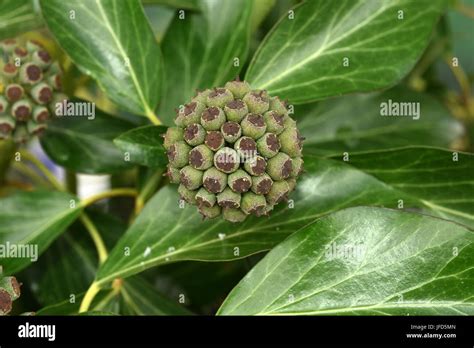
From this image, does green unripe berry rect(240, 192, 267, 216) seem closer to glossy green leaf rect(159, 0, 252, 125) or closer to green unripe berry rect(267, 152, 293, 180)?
green unripe berry rect(267, 152, 293, 180)

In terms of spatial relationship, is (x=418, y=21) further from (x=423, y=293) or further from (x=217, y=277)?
(x=217, y=277)

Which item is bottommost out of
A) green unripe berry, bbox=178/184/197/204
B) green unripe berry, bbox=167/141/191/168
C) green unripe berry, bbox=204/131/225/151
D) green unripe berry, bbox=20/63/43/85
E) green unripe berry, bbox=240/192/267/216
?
green unripe berry, bbox=240/192/267/216

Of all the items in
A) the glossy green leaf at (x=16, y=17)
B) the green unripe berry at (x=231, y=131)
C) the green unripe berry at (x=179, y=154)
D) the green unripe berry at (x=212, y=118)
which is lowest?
the green unripe berry at (x=179, y=154)

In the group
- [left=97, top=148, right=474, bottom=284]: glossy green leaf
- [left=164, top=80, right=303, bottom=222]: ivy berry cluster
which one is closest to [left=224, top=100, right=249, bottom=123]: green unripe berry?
[left=164, top=80, right=303, bottom=222]: ivy berry cluster

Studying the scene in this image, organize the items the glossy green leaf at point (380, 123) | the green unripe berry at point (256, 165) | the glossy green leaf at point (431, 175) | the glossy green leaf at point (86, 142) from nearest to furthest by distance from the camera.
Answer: the green unripe berry at point (256, 165) < the glossy green leaf at point (431, 175) < the glossy green leaf at point (86, 142) < the glossy green leaf at point (380, 123)

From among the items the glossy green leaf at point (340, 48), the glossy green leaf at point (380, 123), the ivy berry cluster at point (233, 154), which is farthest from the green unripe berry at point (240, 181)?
the glossy green leaf at point (380, 123)

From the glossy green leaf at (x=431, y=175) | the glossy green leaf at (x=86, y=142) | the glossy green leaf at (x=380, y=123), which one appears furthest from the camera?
the glossy green leaf at (x=380, y=123)

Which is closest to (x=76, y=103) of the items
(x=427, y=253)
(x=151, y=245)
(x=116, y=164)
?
(x=116, y=164)

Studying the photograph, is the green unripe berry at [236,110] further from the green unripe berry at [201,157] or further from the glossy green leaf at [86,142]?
the glossy green leaf at [86,142]
